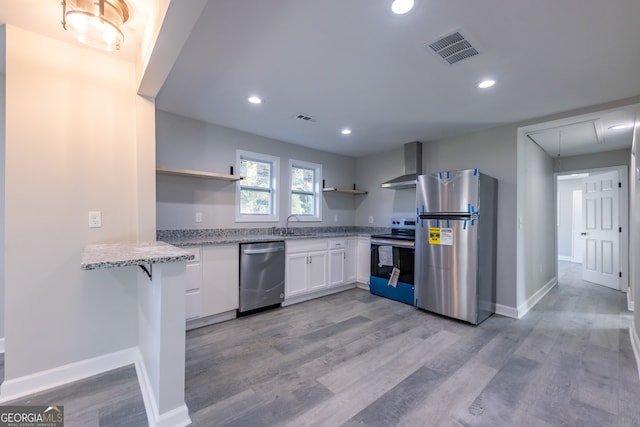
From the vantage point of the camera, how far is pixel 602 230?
4.63 metres

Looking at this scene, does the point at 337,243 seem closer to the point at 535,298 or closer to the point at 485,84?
the point at 485,84

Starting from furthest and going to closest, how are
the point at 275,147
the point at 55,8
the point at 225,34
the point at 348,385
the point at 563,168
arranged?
the point at 563,168, the point at 275,147, the point at 348,385, the point at 225,34, the point at 55,8

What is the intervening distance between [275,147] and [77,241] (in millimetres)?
2646

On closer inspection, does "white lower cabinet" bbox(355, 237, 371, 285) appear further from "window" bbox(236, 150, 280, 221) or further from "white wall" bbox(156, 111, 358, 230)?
"window" bbox(236, 150, 280, 221)

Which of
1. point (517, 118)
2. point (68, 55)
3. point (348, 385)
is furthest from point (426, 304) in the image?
point (68, 55)

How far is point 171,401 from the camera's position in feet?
4.94

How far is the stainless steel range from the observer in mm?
3648

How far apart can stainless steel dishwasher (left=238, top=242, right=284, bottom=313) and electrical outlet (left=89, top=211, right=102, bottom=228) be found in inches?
52.4

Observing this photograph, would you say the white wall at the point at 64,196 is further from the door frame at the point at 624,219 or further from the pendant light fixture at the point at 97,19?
the door frame at the point at 624,219

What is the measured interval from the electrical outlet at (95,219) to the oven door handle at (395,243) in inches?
127

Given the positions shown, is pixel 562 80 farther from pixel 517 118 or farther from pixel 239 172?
pixel 239 172

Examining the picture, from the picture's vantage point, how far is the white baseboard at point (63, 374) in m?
1.74

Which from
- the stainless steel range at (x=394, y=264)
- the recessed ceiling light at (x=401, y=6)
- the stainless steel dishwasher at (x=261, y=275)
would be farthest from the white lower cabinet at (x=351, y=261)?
the recessed ceiling light at (x=401, y=6)

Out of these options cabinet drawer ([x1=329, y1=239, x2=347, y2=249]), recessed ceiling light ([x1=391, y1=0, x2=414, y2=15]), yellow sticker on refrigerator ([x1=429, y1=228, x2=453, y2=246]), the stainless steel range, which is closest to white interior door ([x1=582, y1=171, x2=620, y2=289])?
the stainless steel range
